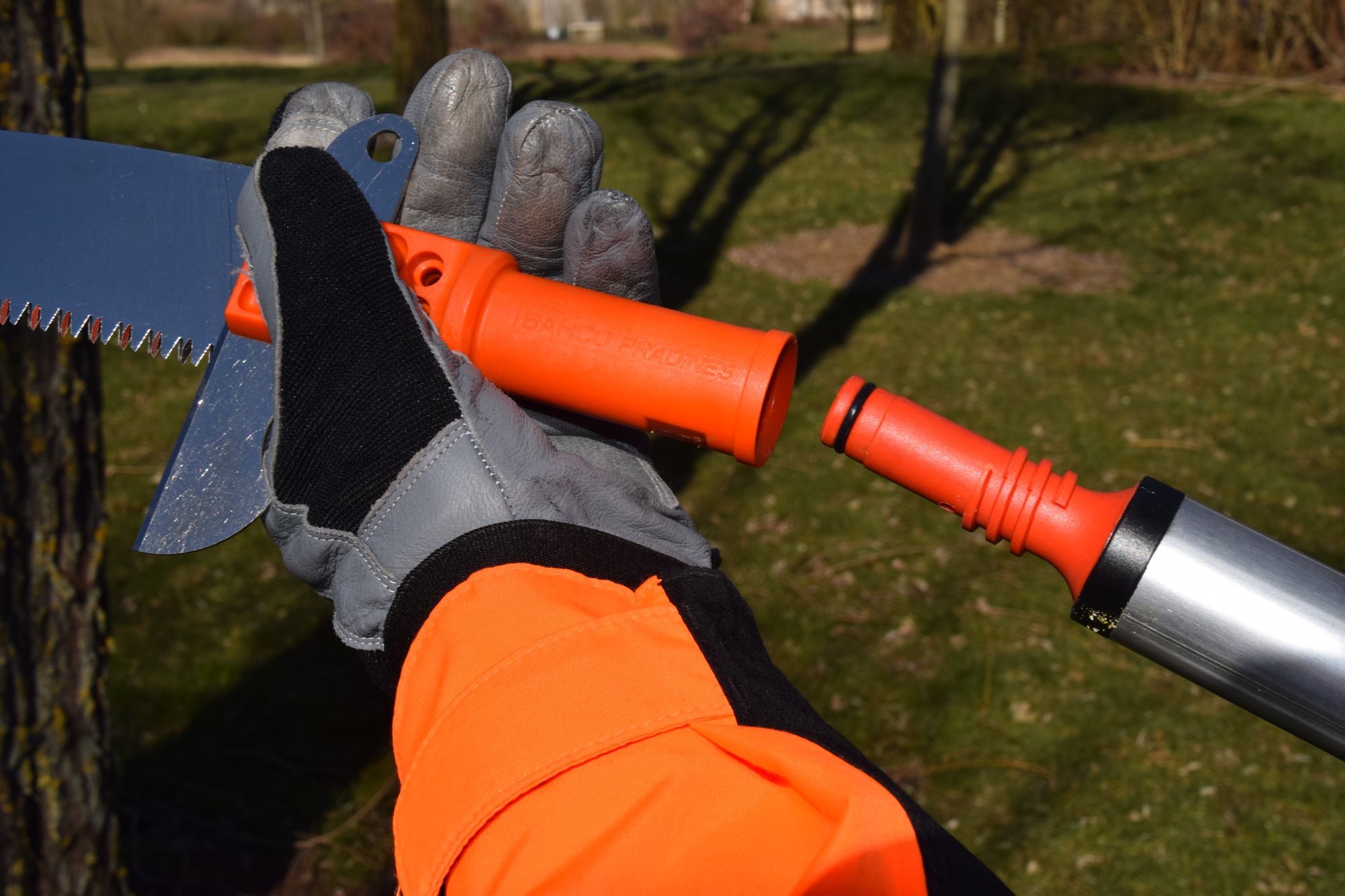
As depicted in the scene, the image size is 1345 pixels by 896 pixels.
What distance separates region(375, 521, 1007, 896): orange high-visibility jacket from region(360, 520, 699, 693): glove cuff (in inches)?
1.0

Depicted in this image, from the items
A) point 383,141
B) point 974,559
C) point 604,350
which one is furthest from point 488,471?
point 974,559

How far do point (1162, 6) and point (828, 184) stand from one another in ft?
25.6

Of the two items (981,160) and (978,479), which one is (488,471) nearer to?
(978,479)

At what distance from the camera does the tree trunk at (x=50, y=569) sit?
8.83 feet

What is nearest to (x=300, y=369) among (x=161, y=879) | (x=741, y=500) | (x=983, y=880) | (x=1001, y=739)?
(x=983, y=880)

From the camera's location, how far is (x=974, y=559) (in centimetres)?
528

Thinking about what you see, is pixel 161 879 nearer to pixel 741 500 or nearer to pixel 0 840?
pixel 0 840

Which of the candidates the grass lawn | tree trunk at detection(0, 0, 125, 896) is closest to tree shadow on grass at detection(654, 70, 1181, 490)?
the grass lawn

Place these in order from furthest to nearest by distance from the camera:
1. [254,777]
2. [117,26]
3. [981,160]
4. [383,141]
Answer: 1. [117,26]
2. [981,160]
3. [254,777]
4. [383,141]

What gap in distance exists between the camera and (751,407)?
1637mm

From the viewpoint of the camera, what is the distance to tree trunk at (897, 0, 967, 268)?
8.66 metres

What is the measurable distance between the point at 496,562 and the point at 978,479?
0.78 m

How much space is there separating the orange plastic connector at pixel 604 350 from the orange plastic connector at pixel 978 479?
0.15 m

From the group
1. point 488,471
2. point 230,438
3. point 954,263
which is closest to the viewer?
point 488,471
